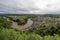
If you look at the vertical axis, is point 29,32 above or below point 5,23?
below

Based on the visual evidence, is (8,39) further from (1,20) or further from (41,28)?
(1,20)

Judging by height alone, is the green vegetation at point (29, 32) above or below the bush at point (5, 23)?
below

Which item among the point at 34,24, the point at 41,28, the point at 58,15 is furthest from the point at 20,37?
the point at 58,15

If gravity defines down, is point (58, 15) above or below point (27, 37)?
above

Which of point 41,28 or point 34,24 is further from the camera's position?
point 34,24

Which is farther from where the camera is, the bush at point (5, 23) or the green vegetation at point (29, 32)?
the bush at point (5, 23)

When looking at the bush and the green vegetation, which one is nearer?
the green vegetation

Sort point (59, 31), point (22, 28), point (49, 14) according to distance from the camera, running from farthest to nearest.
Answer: point (49, 14)
point (22, 28)
point (59, 31)

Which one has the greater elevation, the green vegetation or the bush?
the bush

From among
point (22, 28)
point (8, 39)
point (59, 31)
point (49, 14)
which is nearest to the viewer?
point (8, 39)

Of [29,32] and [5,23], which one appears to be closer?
[29,32]

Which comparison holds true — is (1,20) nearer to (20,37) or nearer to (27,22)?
(27,22)
